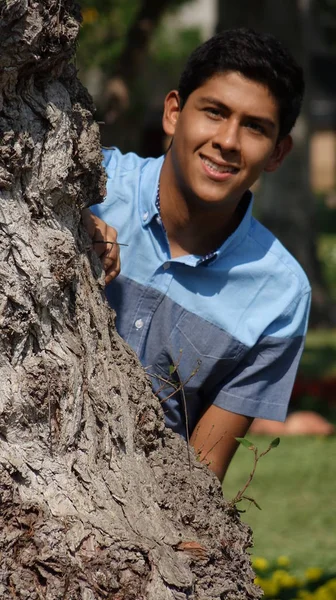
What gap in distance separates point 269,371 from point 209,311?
264 mm

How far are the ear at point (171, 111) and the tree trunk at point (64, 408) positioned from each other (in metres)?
0.87

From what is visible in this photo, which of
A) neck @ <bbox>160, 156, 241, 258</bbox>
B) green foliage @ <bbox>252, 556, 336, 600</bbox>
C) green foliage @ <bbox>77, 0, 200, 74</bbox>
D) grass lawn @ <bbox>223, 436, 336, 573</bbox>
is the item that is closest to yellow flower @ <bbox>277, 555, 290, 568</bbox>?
green foliage @ <bbox>252, 556, 336, 600</bbox>

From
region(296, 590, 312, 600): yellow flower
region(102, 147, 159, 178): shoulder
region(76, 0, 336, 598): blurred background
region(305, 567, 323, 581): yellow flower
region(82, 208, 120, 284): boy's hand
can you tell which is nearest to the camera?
region(82, 208, 120, 284): boy's hand

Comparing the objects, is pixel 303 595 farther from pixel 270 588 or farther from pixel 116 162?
pixel 116 162

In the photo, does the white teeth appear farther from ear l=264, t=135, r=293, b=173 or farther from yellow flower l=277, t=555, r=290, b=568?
yellow flower l=277, t=555, r=290, b=568

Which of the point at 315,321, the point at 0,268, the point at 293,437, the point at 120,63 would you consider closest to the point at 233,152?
the point at 0,268

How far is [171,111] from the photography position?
10.4ft

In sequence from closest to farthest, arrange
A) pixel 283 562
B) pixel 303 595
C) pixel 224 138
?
pixel 224 138 < pixel 303 595 < pixel 283 562

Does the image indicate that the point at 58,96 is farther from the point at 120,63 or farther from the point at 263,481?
the point at 120,63

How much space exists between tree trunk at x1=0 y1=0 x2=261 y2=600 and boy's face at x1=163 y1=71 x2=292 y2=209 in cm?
61

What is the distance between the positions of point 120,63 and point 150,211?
7.18 metres

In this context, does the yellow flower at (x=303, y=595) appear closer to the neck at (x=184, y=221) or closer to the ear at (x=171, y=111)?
the neck at (x=184, y=221)

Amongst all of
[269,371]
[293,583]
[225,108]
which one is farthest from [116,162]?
[293,583]

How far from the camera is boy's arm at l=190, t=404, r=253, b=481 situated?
284 centimetres
